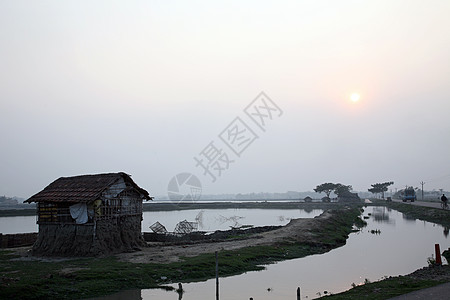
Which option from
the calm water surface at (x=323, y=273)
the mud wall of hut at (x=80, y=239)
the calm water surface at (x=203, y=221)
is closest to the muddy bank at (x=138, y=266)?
the mud wall of hut at (x=80, y=239)

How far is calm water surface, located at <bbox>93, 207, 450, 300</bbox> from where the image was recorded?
18266 millimetres

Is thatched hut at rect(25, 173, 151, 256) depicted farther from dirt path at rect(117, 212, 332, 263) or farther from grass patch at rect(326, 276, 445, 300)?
grass patch at rect(326, 276, 445, 300)

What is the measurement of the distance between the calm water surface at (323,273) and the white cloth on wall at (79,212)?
947 cm

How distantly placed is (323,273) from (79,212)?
55.0 ft

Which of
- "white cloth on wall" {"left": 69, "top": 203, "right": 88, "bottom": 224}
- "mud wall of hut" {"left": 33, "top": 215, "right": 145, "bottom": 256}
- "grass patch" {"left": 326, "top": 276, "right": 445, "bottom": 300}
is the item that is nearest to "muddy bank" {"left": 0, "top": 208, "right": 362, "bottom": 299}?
"mud wall of hut" {"left": 33, "top": 215, "right": 145, "bottom": 256}

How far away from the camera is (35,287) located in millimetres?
16812

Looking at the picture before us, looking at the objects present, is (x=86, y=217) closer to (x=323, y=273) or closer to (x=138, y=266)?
(x=138, y=266)

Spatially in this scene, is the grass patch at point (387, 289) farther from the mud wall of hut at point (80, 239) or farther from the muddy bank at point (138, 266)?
the mud wall of hut at point (80, 239)

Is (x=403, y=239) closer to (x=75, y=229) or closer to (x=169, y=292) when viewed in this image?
(x=169, y=292)

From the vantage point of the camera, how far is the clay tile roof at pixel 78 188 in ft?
86.4

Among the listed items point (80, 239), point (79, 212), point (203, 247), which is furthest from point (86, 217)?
point (203, 247)

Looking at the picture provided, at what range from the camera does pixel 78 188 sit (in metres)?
27.7

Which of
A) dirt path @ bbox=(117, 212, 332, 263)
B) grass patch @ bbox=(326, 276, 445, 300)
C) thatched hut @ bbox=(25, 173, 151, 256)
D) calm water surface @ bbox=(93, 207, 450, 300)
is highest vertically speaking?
thatched hut @ bbox=(25, 173, 151, 256)

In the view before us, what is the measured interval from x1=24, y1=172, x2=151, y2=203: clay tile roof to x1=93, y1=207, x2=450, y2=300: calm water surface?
10.5 meters
